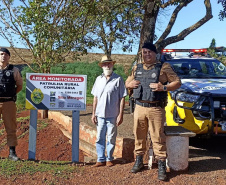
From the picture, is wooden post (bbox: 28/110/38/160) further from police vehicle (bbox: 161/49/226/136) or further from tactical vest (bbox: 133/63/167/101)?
police vehicle (bbox: 161/49/226/136)

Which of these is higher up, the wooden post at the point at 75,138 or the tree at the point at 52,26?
the tree at the point at 52,26

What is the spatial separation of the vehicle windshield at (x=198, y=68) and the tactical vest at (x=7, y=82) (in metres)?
3.34

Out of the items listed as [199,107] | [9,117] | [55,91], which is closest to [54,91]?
[55,91]

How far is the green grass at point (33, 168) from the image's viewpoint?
202 inches

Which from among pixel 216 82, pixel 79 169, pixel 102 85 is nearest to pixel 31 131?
pixel 79 169

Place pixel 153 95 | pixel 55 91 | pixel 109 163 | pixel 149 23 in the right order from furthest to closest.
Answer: pixel 149 23 < pixel 55 91 < pixel 109 163 < pixel 153 95

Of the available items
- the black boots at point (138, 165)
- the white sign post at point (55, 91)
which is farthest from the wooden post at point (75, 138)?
the black boots at point (138, 165)

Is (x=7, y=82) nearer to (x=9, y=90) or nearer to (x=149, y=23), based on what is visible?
(x=9, y=90)

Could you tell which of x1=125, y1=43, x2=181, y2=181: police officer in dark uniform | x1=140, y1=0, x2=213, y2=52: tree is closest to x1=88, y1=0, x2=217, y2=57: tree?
x1=140, y1=0, x2=213, y2=52: tree

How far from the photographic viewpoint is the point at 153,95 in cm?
476

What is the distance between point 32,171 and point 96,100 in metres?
1.48

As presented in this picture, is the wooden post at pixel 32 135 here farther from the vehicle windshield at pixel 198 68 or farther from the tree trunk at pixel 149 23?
the vehicle windshield at pixel 198 68

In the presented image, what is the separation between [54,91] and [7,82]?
0.79 meters

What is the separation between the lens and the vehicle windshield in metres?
7.07
